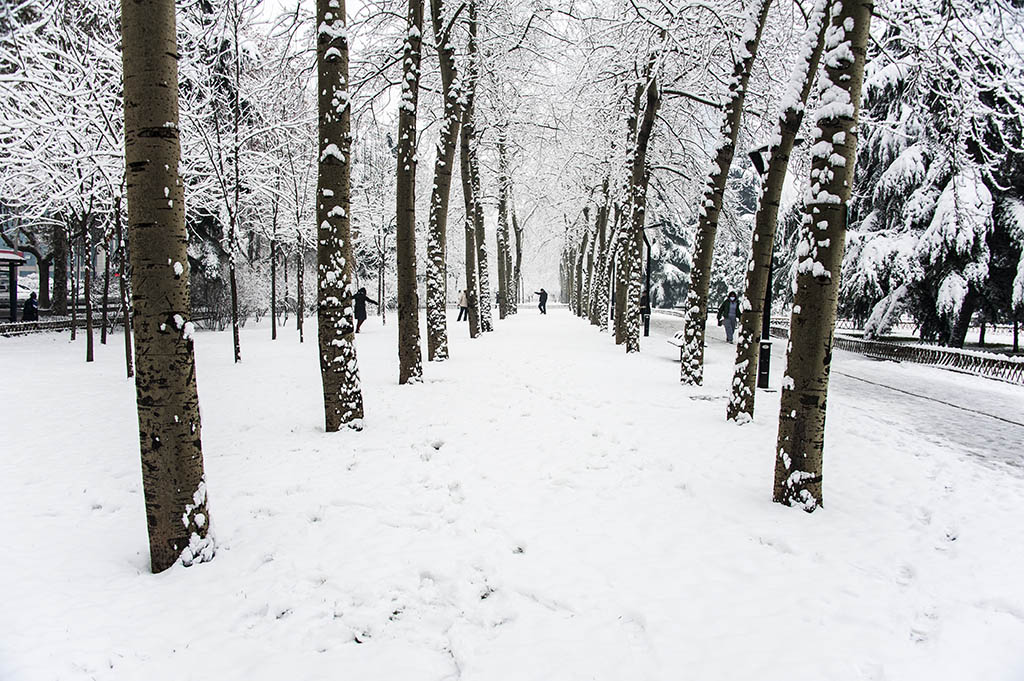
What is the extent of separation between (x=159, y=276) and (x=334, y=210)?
307 centimetres

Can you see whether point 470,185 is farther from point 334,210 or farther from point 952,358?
point 952,358

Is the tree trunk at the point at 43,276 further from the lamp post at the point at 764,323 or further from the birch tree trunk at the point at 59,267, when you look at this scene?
the lamp post at the point at 764,323

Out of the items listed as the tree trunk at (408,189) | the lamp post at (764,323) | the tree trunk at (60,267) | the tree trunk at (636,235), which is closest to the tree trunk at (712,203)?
the lamp post at (764,323)

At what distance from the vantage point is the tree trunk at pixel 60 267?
21.7m

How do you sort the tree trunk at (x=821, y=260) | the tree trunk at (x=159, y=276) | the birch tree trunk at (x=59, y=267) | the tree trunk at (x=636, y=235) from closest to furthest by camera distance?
the tree trunk at (x=159, y=276), the tree trunk at (x=821, y=260), the tree trunk at (x=636, y=235), the birch tree trunk at (x=59, y=267)

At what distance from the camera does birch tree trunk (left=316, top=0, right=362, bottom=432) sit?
240 inches

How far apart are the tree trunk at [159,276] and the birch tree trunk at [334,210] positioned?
273 centimetres

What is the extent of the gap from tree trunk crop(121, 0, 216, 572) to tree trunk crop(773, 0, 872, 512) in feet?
13.7

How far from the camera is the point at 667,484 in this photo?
5.03 m

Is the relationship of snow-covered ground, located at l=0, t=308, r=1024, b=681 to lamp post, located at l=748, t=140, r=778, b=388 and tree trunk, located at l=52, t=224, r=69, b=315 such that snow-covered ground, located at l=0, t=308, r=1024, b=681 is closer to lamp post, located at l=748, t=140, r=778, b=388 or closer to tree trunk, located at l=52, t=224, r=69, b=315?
lamp post, located at l=748, t=140, r=778, b=388

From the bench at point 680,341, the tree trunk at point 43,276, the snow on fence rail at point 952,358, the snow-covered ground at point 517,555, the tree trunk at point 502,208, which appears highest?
the tree trunk at point 502,208

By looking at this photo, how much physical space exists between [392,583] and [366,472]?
1937 millimetres

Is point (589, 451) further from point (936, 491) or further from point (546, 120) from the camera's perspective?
point (546, 120)

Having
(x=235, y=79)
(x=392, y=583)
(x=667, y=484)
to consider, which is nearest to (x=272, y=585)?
(x=392, y=583)
